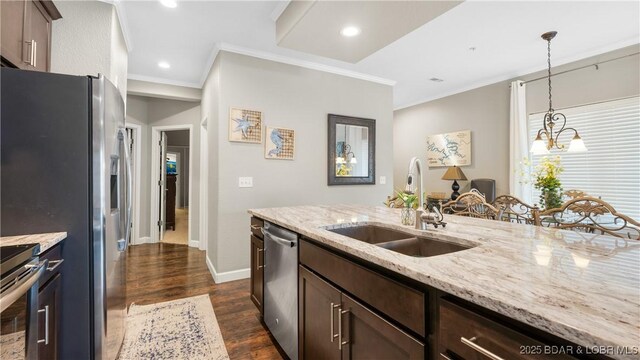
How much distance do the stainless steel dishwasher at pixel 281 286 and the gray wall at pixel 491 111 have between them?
407 cm

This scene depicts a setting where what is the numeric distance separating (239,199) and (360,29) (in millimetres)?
2224

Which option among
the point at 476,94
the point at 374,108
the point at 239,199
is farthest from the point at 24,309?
the point at 476,94

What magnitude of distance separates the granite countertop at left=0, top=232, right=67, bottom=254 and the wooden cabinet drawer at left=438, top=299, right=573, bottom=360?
5.22ft

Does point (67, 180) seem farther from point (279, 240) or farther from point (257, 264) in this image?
point (257, 264)

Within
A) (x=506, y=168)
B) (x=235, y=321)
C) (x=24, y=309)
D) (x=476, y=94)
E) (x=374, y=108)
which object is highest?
(x=476, y=94)

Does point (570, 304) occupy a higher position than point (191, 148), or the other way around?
point (191, 148)

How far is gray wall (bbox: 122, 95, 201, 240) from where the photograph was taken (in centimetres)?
469

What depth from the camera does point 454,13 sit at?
2752 millimetres

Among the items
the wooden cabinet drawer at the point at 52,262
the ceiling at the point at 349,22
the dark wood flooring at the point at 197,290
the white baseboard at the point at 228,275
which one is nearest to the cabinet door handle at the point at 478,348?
the dark wood flooring at the point at 197,290

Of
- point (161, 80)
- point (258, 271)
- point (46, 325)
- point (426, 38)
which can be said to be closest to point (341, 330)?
point (258, 271)

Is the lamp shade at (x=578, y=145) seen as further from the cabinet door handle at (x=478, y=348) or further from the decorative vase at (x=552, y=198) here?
the cabinet door handle at (x=478, y=348)

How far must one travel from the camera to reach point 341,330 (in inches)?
46.9

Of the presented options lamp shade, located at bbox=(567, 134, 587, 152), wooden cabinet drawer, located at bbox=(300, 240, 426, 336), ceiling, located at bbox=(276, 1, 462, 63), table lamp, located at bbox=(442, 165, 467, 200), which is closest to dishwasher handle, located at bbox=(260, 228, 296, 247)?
wooden cabinet drawer, located at bbox=(300, 240, 426, 336)

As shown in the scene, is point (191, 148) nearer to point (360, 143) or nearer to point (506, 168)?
point (360, 143)
